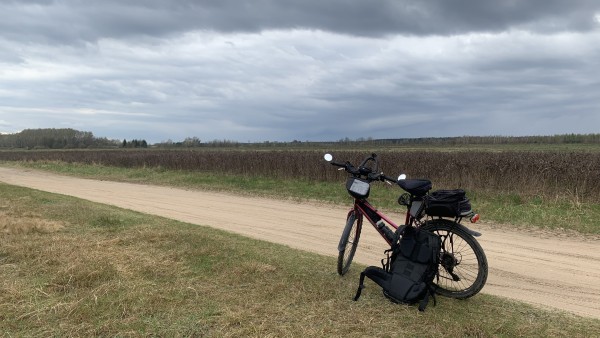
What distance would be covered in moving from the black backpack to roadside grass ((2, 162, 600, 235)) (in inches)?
277

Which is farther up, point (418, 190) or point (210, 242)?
point (418, 190)

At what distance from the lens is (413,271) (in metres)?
4.22

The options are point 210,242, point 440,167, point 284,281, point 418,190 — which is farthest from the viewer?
point 440,167

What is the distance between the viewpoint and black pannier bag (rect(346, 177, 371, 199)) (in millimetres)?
5031

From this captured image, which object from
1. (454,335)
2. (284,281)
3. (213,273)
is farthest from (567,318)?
(213,273)

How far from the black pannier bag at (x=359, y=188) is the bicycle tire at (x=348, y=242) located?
34 cm

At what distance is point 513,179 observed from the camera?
48.5 feet

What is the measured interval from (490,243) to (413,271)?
4.88 metres

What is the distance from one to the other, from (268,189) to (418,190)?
44.2ft

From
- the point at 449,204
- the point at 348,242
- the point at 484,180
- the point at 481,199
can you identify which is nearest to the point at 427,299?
the point at 449,204

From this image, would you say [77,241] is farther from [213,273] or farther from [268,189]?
[268,189]

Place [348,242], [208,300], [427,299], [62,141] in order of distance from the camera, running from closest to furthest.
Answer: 1. [427,299]
2. [208,300]
3. [348,242]
4. [62,141]

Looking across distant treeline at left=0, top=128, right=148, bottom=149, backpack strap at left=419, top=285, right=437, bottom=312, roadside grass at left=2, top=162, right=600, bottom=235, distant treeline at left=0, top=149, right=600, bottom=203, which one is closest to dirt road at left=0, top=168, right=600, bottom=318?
roadside grass at left=2, top=162, right=600, bottom=235

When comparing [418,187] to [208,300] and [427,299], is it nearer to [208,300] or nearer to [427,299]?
[427,299]
